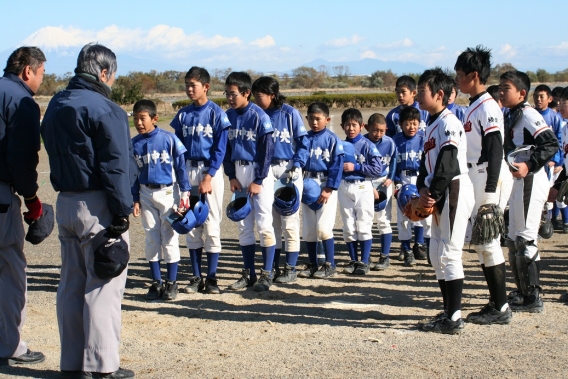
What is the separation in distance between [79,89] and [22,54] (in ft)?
3.19

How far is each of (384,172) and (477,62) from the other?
9.58 feet

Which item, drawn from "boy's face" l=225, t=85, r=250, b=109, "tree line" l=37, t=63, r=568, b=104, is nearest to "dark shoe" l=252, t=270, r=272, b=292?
"boy's face" l=225, t=85, r=250, b=109

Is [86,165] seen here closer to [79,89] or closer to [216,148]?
[79,89]

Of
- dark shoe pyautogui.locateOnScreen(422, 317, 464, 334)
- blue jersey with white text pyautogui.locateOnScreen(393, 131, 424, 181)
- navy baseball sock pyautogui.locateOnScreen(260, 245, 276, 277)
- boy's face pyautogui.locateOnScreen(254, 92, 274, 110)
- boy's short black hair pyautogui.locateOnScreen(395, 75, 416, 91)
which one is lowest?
dark shoe pyautogui.locateOnScreen(422, 317, 464, 334)

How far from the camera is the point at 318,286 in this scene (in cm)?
791

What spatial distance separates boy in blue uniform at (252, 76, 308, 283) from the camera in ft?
26.1

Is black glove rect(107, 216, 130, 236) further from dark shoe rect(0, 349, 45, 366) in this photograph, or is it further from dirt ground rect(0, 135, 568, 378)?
dark shoe rect(0, 349, 45, 366)

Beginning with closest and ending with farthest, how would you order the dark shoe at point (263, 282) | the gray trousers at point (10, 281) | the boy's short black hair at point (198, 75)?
the gray trousers at point (10, 281) < the boy's short black hair at point (198, 75) < the dark shoe at point (263, 282)

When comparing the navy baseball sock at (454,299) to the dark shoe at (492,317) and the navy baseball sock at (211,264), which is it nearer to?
the dark shoe at (492,317)

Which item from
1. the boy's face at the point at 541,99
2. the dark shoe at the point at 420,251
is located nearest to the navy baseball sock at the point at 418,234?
the dark shoe at the point at 420,251

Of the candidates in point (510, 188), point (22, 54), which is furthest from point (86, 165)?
point (510, 188)

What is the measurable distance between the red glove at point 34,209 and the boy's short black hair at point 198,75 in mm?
2648

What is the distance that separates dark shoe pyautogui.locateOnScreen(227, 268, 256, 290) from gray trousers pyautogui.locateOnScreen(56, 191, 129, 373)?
3010mm

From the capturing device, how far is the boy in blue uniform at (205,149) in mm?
7461
